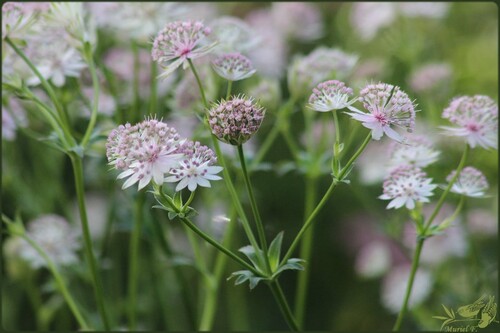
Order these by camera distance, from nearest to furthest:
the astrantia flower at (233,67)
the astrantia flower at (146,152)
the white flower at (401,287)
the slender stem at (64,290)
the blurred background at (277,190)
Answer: the astrantia flower at (146,152)
the astrantia flower at (233,67)
the slender stem at (64,290)
the blurred background at (277,190)
the white flower at (401,287)

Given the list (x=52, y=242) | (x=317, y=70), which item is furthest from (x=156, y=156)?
(x=52, y=242)

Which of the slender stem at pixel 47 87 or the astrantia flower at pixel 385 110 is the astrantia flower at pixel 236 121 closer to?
the astrantia flower at pixel 385 110

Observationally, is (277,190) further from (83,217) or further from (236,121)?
(236,121)

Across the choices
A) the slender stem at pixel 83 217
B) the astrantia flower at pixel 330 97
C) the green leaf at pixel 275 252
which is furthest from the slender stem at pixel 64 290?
the astrantia flower at pixel 330 97

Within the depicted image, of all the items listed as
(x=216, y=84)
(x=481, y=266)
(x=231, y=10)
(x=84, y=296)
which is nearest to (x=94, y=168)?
(x=84, y=296)

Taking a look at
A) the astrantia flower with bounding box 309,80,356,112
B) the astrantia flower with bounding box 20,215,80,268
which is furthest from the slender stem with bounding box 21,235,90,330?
the astrantia flower with bounding box 309,80,356,112

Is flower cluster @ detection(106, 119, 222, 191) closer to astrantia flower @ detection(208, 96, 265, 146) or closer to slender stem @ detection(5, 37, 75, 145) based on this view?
astrantia flower @ detection(208, 96, 265, 146)

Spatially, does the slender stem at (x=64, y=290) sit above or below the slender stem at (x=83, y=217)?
below
